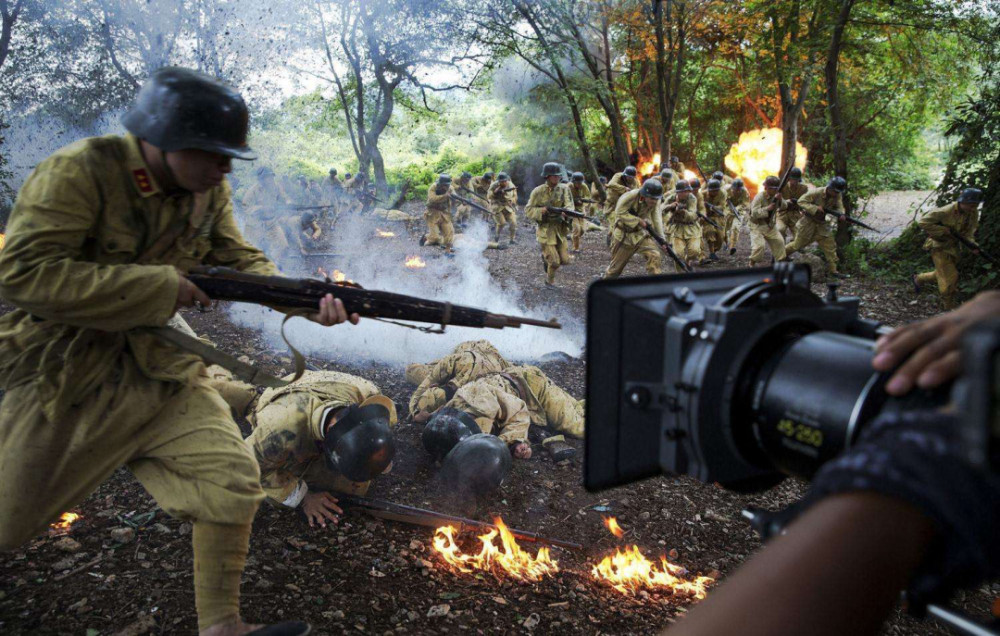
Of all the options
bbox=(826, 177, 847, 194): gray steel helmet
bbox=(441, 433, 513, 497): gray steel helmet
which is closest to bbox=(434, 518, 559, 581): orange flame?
bbox=(441, 433, 513, 497): gray steel helmet

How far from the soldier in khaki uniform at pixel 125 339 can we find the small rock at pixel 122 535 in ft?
4.47

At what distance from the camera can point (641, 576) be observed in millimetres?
3402

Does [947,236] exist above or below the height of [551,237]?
above

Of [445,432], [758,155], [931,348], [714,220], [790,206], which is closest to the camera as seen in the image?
[931,348]

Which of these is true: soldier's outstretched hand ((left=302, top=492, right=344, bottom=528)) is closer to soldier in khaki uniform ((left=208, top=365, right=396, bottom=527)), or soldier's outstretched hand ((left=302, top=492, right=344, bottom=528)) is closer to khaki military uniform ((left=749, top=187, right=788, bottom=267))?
soldier in khaki uniform ((left=208, top=365, right=396, bottom=527))

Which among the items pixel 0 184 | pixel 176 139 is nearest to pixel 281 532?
pixel 176 139

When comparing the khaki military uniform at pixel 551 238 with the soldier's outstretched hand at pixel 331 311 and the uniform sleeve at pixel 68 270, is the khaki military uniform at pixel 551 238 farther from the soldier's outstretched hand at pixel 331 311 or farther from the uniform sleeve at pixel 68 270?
the uniform sleeve at pixel 68 270

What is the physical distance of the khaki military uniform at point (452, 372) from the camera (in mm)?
5152

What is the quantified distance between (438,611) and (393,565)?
0.46m

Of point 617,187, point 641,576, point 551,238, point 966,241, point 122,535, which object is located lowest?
point 641,576

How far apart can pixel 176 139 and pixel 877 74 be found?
2268cm

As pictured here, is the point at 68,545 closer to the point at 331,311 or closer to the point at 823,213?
the point at 331,311

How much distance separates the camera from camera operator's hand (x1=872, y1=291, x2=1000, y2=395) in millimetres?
726

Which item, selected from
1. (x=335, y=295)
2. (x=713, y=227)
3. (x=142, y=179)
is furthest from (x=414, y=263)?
(x=142, y=179)
